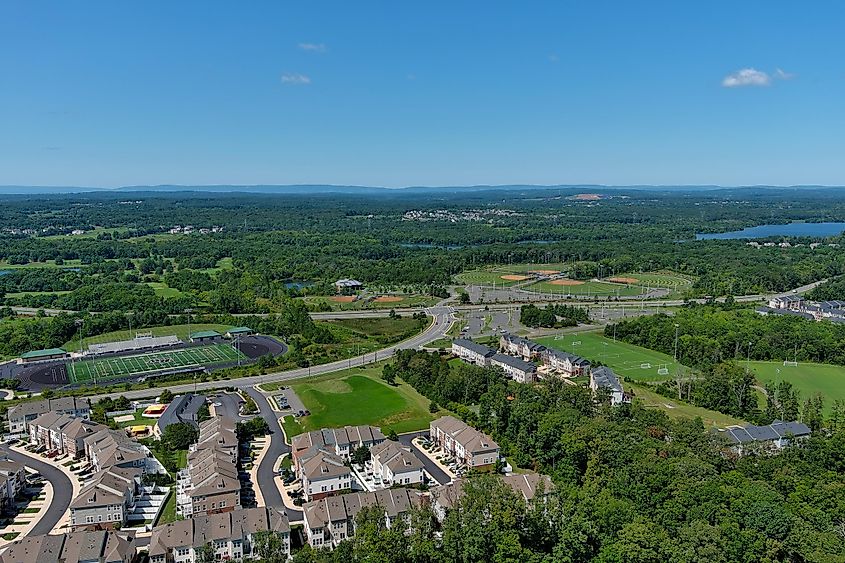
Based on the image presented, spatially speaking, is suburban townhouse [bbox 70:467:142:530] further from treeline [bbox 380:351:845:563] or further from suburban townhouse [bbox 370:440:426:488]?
suburban townhouse [bbox 370:440:426:488]

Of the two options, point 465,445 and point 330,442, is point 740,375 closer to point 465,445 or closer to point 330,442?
point 465,445

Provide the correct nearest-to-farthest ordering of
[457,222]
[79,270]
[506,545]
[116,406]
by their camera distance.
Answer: [506,545] < [116,406] < [79,270] < [457,222]

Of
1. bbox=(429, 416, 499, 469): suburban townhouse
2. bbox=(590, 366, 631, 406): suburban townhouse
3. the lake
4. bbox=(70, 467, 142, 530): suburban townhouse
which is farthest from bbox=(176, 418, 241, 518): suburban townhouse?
the lake

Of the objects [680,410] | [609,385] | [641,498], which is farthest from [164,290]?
[641,498]

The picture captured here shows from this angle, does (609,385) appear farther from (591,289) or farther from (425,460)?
(591,289)

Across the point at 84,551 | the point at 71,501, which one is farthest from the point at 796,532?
the point at 71,501

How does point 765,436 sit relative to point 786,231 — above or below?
below
